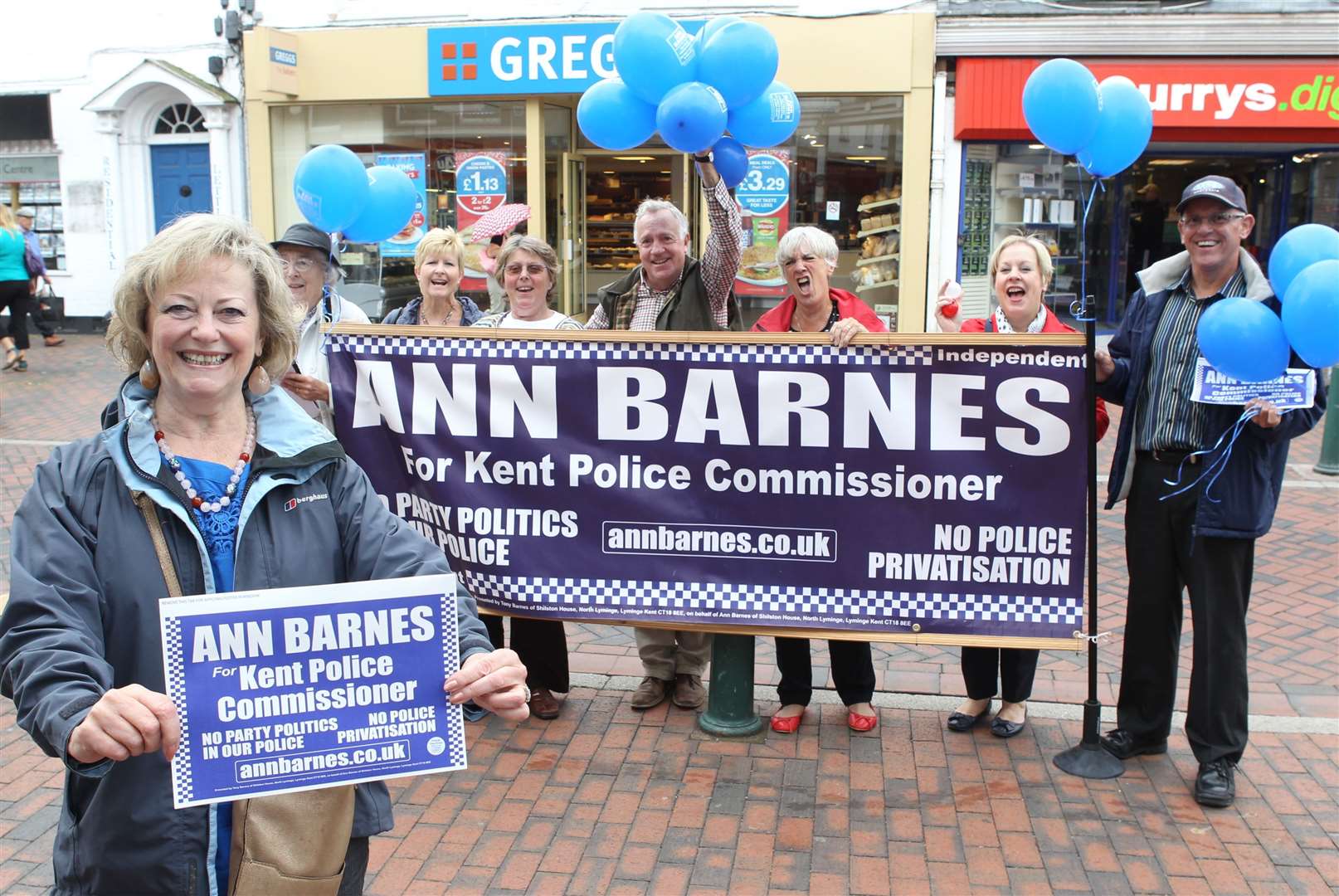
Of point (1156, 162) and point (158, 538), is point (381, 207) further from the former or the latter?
point (1156, 162)

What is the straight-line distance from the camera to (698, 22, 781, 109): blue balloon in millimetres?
4246

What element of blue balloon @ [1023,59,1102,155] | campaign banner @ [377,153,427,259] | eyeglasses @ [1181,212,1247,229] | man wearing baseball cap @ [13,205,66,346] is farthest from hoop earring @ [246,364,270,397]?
man wearing baseball cap @ [13,205,66,346]

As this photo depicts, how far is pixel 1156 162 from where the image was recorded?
44.1ft

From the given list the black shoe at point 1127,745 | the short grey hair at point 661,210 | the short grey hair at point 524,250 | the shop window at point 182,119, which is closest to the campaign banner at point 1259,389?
the black shoe at point 1127,745

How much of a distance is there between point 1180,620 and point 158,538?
377cm

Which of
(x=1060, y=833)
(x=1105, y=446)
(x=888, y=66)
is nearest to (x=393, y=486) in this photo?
(x=1060, y=833)

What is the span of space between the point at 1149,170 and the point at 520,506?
1157 centimetres

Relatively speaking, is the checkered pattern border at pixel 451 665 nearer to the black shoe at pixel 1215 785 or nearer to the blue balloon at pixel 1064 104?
the blue balloon at pixel 1064 104

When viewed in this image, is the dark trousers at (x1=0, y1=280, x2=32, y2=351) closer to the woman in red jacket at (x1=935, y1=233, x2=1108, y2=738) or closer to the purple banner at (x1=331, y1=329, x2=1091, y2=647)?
the purple banner at (x1=331, y1=329, x2=1091, y2=647)

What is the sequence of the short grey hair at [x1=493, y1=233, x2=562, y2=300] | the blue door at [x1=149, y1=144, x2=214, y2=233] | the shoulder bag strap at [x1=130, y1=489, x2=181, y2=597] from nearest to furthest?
the shoulder bag strap at [x1=130, y1=489, x2=181, y2=597] < the short grey hair at [x1=493, y1=233, x2=562, y2=300] < the blue door at [x1=149, y1=144, x2=214, y2=233]

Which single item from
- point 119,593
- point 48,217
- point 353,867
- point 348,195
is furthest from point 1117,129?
point 48,217

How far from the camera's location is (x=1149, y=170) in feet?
44.7

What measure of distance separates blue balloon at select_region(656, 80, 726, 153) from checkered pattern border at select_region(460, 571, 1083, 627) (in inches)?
64.9

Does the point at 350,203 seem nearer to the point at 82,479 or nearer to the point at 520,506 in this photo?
the point at 520,506
